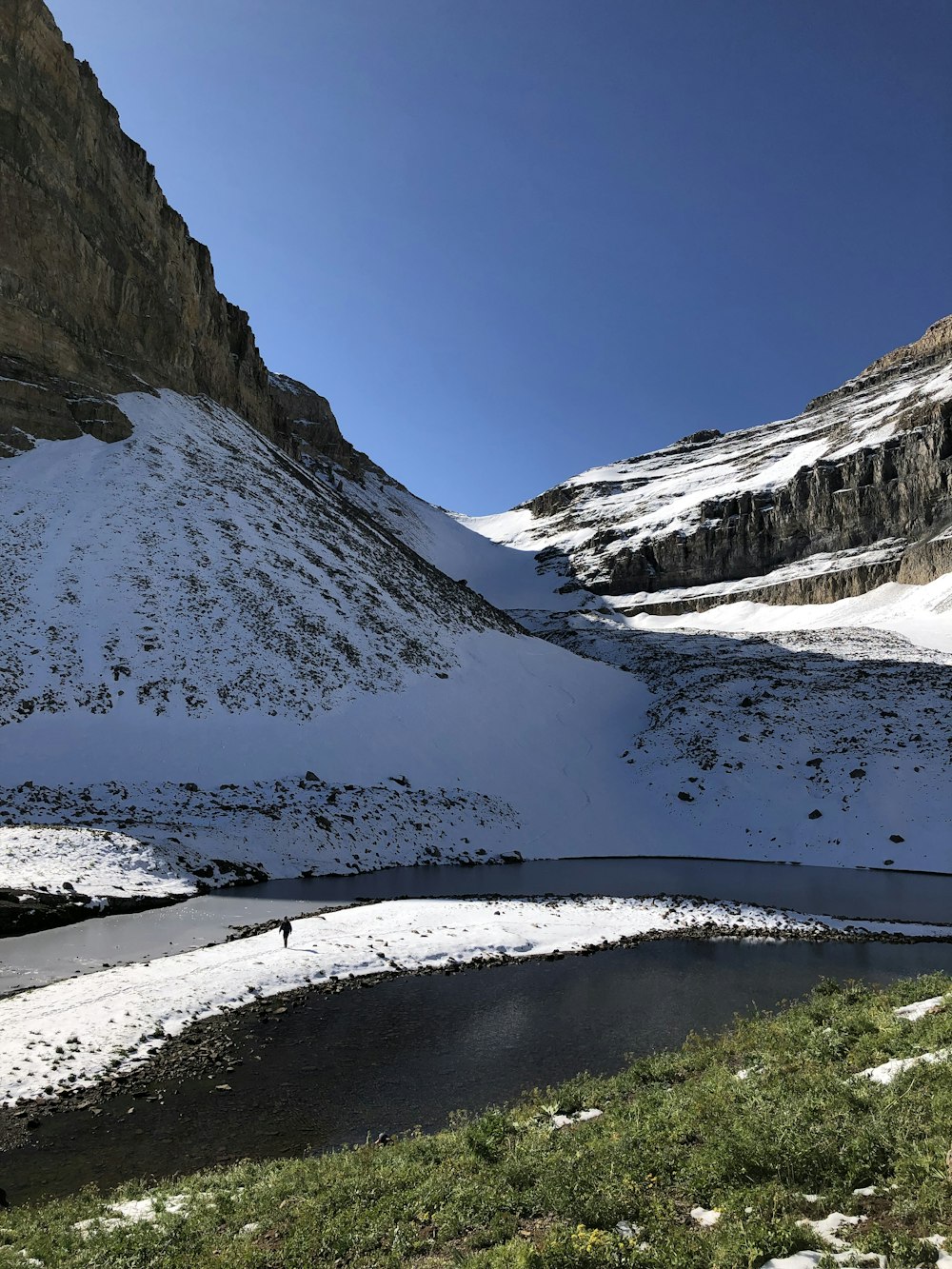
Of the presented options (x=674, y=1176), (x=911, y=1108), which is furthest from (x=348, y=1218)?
(x=911, y=1108)

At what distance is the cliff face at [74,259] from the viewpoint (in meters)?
47.4

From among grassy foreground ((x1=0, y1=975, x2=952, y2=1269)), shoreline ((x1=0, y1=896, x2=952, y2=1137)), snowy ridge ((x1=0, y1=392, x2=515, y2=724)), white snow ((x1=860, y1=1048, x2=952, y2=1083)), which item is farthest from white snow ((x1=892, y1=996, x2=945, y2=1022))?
snowy ridge ((x1=0, y1=392, x2=515, y2=724))

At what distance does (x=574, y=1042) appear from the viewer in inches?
599

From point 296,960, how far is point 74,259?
181 feet

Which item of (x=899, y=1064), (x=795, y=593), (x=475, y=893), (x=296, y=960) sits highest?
(x=795, y=593)

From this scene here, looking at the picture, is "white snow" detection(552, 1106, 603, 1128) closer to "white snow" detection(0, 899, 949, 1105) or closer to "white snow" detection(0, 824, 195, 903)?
"white snow" detection(0, 899, 949, 1105)

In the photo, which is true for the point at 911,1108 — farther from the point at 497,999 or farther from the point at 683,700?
the point at 683,700

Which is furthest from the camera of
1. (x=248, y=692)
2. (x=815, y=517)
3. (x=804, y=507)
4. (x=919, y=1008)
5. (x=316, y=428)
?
(x=316, y=428)

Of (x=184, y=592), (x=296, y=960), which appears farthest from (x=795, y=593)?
(x=296, y=960)

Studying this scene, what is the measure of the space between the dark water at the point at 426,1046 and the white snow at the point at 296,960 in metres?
1.18

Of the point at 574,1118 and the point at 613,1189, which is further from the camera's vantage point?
the point at 574,1118

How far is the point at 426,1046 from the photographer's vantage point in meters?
15.1

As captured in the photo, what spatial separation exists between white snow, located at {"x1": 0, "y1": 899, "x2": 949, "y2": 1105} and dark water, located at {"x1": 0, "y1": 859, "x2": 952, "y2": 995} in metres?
1.58

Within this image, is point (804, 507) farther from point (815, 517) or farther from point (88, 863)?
point (88, 863)
